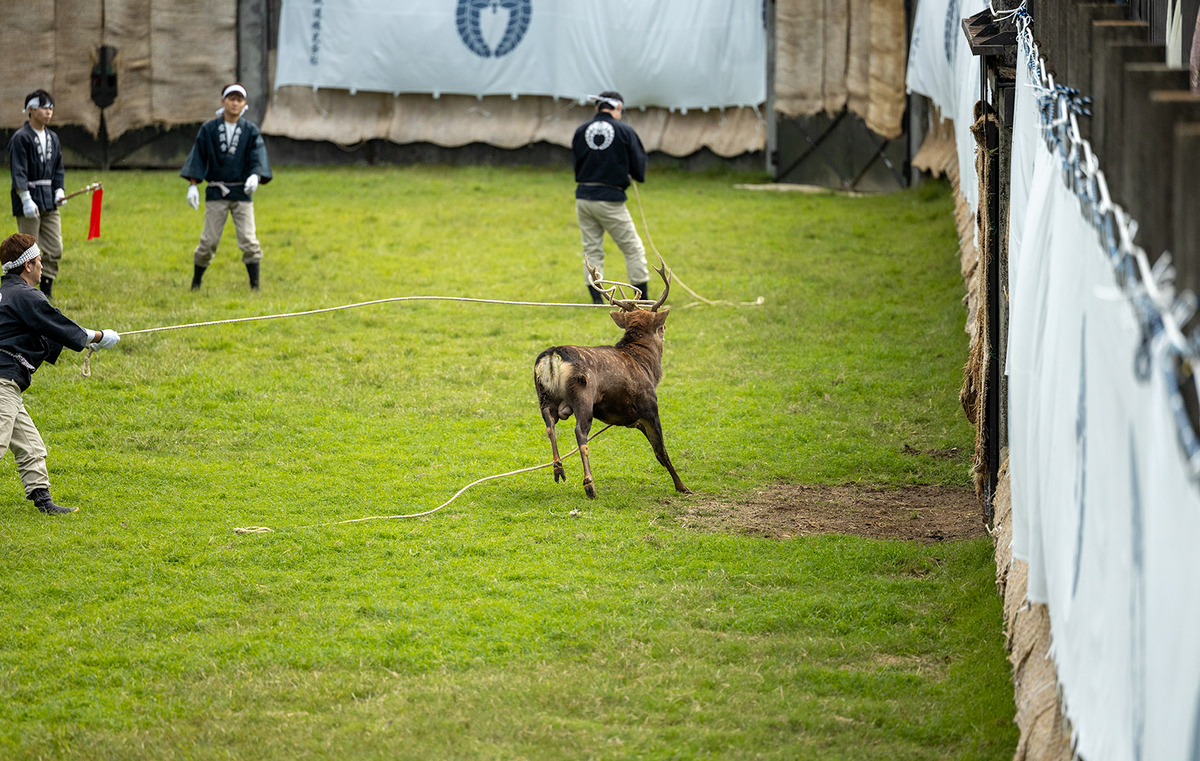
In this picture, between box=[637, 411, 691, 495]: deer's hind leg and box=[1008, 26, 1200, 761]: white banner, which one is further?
box=[637, 411, 691, 495]: deer's hind leg

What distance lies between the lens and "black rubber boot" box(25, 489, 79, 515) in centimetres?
691

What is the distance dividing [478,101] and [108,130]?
6.39 m

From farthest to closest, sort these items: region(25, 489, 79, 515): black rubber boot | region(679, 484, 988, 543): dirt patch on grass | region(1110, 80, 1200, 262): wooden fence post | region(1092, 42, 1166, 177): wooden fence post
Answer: region(25, 489, 79, 515): black rubber boot < region(679, 484, 988, 543): dirt patch on grass < region(1092, 42, 1166, 177): wooden fence post < region(1110, 80, 1200, 262): wooden fence post

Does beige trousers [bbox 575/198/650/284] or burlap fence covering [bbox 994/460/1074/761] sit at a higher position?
beige trousers [bbox 575/198/650/284]

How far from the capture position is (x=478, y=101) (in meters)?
20.9

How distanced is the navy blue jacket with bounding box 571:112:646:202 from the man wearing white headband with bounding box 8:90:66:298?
5.07 m

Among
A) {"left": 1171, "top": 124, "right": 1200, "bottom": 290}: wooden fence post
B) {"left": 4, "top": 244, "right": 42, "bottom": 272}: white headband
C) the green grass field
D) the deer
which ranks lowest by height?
the green grass field

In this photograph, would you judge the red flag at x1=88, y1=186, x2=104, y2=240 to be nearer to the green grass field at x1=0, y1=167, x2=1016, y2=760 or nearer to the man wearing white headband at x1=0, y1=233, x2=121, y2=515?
the green grass field at x1=0, y1=167, x2=1016, y2=760

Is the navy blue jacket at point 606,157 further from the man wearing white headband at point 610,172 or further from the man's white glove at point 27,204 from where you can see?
the man's white glove at point 27,204

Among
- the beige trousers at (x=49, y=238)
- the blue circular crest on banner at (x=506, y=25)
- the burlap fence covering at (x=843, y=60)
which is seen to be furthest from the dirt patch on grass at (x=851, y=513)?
the blue circular crest on banner at (x=506, y=25)

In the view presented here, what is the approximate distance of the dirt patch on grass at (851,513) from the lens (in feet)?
22.2

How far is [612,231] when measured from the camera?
12.2 meters

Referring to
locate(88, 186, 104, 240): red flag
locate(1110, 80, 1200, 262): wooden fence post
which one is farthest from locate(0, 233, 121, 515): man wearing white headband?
locate(88, 186, 104, 240): red flag

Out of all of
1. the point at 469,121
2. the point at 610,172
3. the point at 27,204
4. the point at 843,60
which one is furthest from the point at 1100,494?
the point at 469,121
